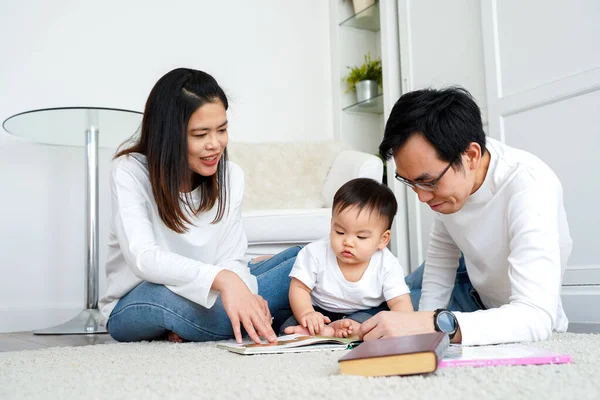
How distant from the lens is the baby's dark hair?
1.55 m

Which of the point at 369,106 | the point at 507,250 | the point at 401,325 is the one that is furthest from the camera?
the point at 369,106

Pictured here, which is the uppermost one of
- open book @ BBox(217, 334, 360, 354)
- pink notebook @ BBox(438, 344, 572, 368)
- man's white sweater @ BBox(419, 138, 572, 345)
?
man's white sweater @ BBox(419, 138, 572, 345)

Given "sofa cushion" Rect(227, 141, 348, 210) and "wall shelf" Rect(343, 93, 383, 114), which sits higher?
"wall shelf" Rect(343, 93, 383, 114)

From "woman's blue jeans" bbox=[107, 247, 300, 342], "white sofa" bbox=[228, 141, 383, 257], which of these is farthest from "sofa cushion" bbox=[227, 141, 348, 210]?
"woman's blue jeans" bbox=[107, 247, 300, 342]

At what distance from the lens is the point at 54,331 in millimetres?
2369

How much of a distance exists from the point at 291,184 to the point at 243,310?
1854mm

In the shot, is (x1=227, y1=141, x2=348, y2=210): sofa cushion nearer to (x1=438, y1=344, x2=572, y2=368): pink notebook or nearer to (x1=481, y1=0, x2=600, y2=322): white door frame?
(x1=481, y1=0, x2=600, y2=322): white door frame

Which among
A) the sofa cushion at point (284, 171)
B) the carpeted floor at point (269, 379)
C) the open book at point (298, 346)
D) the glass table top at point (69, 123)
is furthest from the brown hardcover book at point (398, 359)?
the sofa cushion at point (284, 171)

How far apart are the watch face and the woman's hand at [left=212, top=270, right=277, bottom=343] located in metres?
0.36

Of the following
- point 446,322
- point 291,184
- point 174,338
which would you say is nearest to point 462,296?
point 446,322

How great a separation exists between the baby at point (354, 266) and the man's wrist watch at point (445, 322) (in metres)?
0.48

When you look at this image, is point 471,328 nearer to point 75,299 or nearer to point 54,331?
point 54,331

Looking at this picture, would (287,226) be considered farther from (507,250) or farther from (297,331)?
(507,250)

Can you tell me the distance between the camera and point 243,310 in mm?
1239
